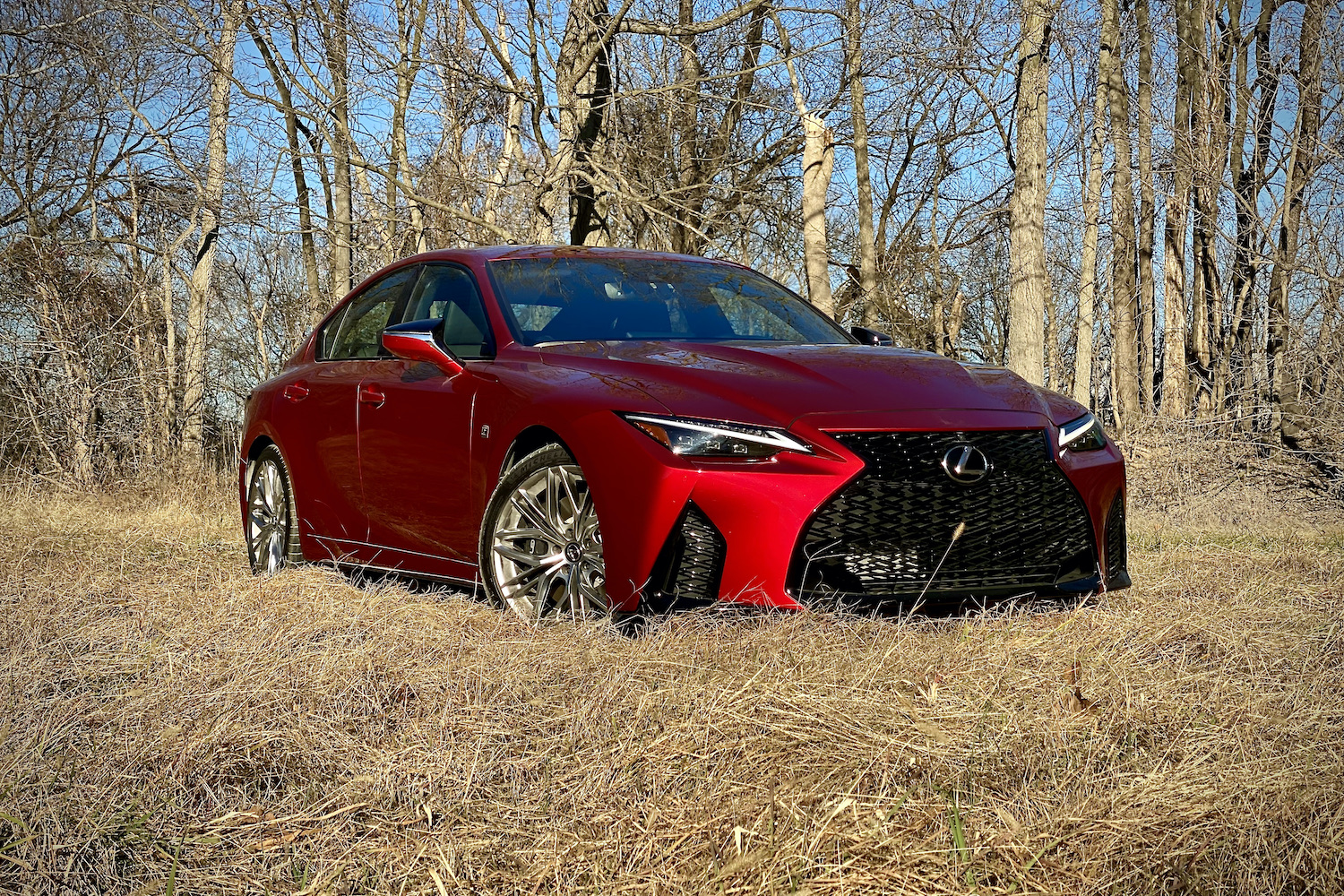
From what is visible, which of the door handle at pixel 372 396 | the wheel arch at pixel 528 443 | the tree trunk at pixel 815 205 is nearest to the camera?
the wheel arch at pixel 528 443

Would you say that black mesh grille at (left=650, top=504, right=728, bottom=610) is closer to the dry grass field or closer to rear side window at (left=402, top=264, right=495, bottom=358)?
the dry grass field

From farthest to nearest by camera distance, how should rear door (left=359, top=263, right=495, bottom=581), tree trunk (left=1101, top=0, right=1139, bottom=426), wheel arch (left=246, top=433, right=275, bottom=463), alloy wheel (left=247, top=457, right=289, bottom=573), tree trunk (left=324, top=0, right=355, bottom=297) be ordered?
tree trunk (left=1101, top=0, right=1139, bottom=426) < tree trunk (left=324, top=0, right=355, bottom=297) < wheel arch (left=246, top=433, right=275, bottom=463) < alloy wheel (left=247, top=457, right=289, bottom=573) < rear door (left=359, top=263, right=495, bottom=581)

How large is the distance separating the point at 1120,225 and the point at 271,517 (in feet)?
51.4

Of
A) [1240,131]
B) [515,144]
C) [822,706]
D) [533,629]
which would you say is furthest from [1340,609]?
[1240,131]

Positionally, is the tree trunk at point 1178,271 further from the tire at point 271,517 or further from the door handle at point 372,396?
the door handle at point 372,396

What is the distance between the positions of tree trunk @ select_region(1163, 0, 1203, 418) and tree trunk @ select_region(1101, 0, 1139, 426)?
1.66 ft

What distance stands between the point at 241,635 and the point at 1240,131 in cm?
1578

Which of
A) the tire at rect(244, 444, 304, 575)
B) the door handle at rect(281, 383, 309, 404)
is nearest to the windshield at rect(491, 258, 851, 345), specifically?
the door handle at rect(281, 383, 309, 404)

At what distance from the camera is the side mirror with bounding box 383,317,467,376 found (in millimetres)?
5129

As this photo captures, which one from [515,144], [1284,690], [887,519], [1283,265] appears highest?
[515,144]

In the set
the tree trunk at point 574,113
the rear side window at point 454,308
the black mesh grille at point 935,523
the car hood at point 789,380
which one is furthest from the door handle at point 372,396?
the tree trunk at point 574,113

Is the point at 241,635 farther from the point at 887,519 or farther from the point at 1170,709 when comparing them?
the point at 1170,709

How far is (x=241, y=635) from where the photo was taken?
4.33 meters

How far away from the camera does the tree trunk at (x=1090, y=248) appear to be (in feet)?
64.3
